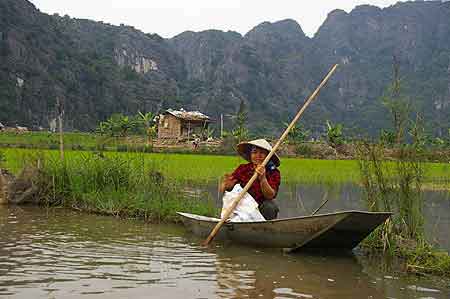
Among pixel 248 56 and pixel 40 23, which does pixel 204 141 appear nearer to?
pixel 40 23

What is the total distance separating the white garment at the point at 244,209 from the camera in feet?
16.1

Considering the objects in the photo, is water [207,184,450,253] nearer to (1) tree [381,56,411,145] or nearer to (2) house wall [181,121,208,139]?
(1) tree [381,56,411,145]

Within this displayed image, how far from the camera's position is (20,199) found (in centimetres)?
722

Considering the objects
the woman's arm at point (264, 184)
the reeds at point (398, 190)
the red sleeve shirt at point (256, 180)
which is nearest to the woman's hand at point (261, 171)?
the woman's arm at point (264, 184)

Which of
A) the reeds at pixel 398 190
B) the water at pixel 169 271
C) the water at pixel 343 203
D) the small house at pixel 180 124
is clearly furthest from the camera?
the small house at pixel 180 124

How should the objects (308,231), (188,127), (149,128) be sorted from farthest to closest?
(188,127) < (149,128) < (308,231)

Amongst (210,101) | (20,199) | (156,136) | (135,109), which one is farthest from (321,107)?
(20,199)

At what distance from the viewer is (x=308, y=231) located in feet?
13.9

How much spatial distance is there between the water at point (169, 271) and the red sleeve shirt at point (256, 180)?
0.57 m

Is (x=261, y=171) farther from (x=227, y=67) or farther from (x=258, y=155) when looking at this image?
(x=227, y=67)

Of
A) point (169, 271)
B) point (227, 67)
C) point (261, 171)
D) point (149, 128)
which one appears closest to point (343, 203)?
point (261, 171)

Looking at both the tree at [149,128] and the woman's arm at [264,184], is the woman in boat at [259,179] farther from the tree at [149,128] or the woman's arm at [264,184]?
the tree at [149,128]

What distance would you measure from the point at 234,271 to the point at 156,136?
30951mm

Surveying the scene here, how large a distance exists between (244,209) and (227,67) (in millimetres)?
105488
